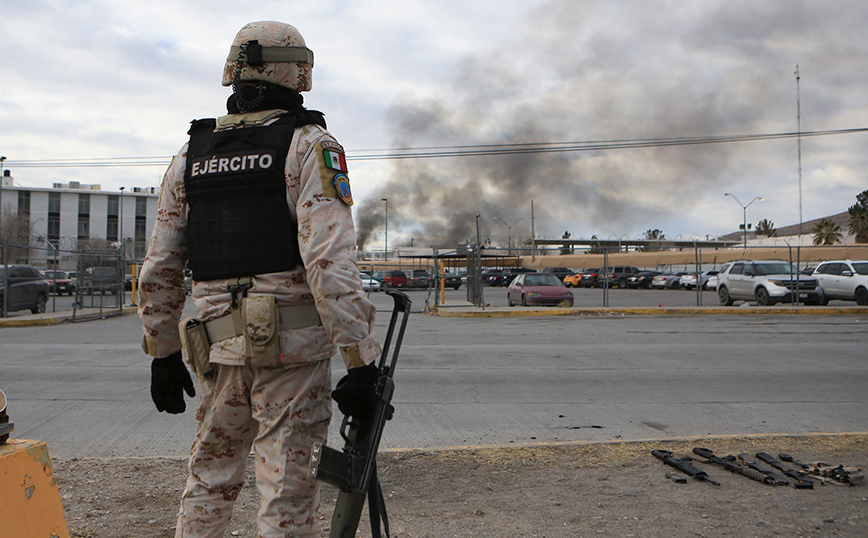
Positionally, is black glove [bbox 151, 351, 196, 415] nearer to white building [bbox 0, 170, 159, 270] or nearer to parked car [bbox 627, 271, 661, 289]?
parked car [bbox 627, 271, 661, 289]

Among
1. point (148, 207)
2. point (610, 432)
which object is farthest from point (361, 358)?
point (148, 207)

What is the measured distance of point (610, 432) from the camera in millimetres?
4836

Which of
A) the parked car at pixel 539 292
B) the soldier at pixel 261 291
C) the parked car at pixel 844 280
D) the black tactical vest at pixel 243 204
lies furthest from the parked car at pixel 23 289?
the parked car at pixel 844 280

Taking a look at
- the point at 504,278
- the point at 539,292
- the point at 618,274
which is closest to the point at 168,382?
the point at 539,292

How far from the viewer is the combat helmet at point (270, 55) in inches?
87.1

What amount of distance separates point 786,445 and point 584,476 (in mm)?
1603

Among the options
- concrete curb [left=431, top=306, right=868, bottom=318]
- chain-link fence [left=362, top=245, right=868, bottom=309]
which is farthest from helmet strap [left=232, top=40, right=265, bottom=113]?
chain-link fence [left=362, top=245, right=868, bottom=309]

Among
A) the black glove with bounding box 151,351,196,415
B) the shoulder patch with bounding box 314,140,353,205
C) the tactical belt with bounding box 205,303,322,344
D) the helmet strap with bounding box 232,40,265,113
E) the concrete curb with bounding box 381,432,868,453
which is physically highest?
the helmet strap with bounding box 232,40,265,113

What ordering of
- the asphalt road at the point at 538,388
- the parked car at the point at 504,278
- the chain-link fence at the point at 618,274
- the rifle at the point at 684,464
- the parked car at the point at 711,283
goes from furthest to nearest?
the parked car at the point at 711,283 → the parked car at the point at 504,278 → the chain-link fence at the point at 618,274 → the asphalt road at the point at 538,388 → the rifle at the point at 684,464

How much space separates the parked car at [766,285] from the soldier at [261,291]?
19.4m

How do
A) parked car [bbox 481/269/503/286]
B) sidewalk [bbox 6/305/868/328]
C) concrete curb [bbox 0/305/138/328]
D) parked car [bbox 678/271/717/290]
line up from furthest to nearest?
parked car [bbox 678/271/717/290] → parked car [bbox 481/269/503/286] → sidewalk [bbox 6/305/868/328] → concrete curb [bbox 0/305/138/328]

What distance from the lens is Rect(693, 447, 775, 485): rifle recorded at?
11.5 feet

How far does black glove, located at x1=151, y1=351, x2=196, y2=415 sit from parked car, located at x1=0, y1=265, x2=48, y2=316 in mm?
15201

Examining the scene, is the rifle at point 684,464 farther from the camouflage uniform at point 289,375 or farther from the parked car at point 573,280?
the parked car at point 573,280
